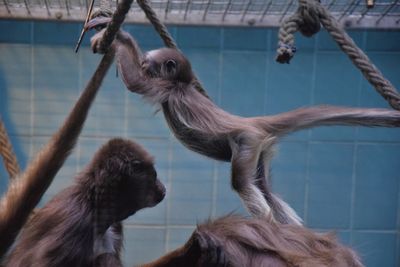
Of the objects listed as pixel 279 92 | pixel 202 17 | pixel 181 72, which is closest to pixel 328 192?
pixel 279 92

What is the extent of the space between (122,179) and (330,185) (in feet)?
5.55

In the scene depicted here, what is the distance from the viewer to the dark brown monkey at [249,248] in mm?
840

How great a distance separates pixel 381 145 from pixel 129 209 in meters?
1.80

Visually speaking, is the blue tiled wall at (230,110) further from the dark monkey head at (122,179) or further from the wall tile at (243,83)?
the dark monkey head at (122,179)

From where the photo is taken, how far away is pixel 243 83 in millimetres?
2646

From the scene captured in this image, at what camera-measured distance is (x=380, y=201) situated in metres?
2.73

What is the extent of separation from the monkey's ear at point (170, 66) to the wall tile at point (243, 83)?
0.94m

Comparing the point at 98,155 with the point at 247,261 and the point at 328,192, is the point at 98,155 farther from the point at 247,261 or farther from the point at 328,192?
the point at 328,192

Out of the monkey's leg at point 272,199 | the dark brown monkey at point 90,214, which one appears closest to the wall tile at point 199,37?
the monkey's leg at point 272,199

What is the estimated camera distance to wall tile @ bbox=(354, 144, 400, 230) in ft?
8.89

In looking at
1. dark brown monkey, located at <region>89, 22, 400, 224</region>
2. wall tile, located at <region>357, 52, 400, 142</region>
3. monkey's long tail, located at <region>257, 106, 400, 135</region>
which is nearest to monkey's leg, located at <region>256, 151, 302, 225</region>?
dark brown monkey, located at <region>89, 22, 400, 224</region>

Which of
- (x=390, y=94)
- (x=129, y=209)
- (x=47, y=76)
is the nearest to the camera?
(x=390, y=94)

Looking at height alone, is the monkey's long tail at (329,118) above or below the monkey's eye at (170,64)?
below

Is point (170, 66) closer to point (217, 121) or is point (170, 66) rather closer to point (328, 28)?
point (217, 121)
